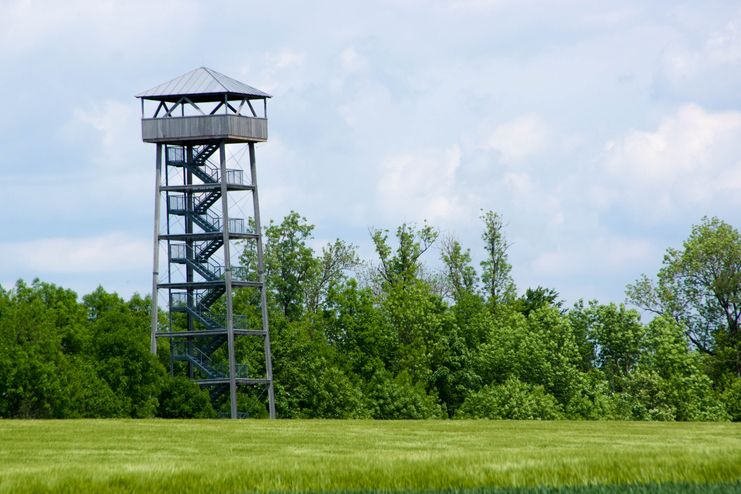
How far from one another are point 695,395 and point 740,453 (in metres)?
52.9

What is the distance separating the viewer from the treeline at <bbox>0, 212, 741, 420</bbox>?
7262 cm

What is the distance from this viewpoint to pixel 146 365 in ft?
188

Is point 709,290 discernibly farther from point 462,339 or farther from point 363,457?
point 363,457

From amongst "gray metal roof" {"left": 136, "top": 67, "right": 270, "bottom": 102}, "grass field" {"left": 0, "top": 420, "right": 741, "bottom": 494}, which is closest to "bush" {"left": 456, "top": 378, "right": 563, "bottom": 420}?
"gray metal roof" {"left": 136, "top": 67, "right": 270, "bottom": 102}

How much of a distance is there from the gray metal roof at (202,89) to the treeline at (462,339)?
1087cm

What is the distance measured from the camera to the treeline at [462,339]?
72.6 metres

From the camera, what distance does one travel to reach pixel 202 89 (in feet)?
204

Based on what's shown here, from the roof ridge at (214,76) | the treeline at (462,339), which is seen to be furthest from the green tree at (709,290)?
the roof ridge at (214,76)

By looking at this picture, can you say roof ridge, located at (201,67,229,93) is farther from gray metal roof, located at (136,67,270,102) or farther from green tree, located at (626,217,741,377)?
green tree, located at (626,217,741,377)

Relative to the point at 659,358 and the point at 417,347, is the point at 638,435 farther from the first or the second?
the point at 417,347

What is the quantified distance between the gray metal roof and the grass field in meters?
22.2

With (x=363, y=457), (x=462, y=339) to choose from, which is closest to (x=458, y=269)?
(x=462, y=339)

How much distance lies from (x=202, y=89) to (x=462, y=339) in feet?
93.5

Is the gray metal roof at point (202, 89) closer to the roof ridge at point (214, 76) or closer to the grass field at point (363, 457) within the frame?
the roof ridge at point (214, 76)
